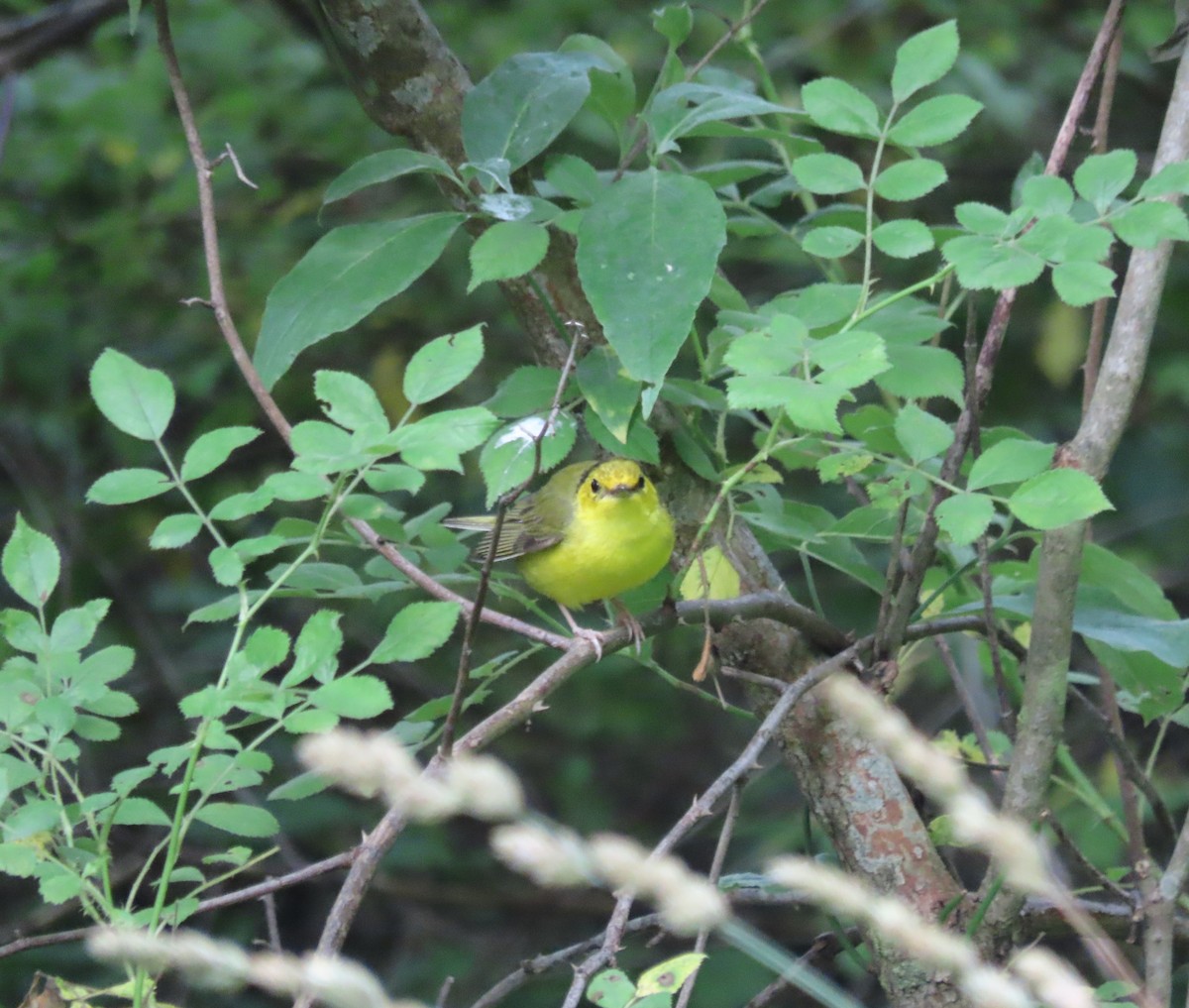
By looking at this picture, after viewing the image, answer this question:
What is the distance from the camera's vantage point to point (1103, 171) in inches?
55.6

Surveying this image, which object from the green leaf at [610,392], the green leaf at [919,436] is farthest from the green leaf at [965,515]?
the green leaf at [610,392]

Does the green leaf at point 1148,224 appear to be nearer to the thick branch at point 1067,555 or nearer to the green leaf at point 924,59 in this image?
the thick branch at point 1067,555

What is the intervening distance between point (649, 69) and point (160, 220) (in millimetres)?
1654

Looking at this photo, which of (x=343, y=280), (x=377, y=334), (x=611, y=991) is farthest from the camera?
(x=377, y=334)

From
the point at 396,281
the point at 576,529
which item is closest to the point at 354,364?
the point at 576,529

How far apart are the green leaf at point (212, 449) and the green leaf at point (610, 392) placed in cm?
40

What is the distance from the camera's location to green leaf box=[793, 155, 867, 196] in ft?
5.13

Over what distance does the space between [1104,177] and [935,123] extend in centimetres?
24

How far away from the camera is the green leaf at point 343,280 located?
60.4 inches

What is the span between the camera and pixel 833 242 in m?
1.57

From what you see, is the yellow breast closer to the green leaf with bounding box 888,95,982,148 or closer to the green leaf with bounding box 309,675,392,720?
the green leaf with bounding box 888,95,982,148

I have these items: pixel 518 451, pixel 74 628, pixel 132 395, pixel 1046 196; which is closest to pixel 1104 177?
pixel 1046 196

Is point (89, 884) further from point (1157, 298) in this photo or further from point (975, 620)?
point (1157, 298)

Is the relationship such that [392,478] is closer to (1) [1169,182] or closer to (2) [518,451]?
(2) [518,451]
